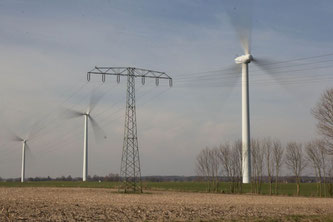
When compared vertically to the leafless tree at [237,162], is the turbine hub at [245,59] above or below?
above

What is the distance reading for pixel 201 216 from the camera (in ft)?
99.6

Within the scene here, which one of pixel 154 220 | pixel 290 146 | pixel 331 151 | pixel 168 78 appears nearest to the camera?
pixel 154 220

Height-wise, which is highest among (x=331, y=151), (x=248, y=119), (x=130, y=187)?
(x=248, y=119)

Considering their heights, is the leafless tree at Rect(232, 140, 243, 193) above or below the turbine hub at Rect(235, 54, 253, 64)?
below

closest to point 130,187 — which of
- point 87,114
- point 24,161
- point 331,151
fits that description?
point 331,151

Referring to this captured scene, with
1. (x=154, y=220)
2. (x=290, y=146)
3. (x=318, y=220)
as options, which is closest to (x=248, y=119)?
(x=290, y=146)

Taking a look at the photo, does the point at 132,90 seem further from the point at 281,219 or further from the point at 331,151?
the point at 281,219

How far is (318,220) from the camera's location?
30922mm

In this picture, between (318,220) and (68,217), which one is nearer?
(68,217)

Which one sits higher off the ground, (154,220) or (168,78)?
(168,78)

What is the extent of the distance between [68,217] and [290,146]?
6717 cm

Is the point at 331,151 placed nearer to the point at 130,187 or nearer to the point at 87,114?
the point at 130,187

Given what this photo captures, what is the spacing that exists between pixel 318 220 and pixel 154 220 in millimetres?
12100

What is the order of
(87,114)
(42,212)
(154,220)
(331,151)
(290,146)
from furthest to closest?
1. (87,114)
2. (290,146)
3. (331,151)
4. (42,212)
5. (154,220)
